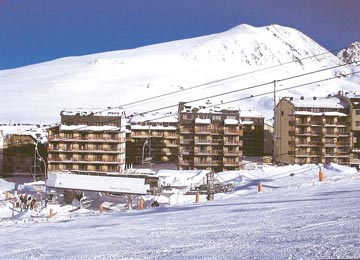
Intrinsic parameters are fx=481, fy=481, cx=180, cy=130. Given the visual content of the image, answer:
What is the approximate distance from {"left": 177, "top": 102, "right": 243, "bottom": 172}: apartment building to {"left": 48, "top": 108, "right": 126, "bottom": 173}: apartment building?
674 cm

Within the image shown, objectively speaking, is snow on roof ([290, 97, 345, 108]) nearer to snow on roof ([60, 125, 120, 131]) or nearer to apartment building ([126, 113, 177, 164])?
apartment building ([126, 113, 177, 164])

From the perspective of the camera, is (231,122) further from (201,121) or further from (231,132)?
(201,121)

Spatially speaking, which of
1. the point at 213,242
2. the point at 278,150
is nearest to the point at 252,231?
the point at 213,242

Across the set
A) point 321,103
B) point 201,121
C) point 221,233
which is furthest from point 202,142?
point 221,233

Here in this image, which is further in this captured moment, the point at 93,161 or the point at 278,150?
the point at 278,150

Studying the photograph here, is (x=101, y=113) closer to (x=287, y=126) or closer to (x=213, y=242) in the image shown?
(x=287, y=126)

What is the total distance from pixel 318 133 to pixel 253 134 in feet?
51.4

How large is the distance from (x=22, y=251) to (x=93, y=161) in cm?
4001

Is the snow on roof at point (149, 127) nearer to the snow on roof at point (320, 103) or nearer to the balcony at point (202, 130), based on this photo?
the balcony at point (202, 130)

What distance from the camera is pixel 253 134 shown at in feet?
227

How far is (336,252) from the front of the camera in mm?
6598

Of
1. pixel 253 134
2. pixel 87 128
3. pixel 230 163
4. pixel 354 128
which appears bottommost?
pixel 230 163

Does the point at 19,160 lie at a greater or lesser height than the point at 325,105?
lesser

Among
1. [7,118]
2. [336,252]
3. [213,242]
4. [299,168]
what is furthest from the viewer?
[7,118]
